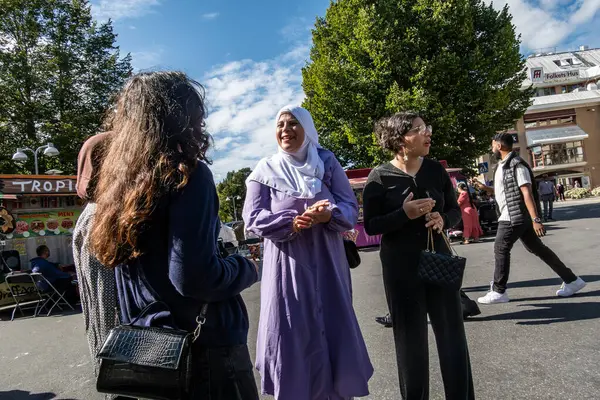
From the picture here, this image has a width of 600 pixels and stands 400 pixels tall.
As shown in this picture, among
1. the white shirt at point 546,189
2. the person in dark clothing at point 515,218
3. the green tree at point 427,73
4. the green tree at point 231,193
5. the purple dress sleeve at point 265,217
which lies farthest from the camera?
the green tree at point 231,193

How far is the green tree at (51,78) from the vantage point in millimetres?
24500

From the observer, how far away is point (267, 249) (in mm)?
2598

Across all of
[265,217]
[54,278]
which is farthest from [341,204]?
[54,278]

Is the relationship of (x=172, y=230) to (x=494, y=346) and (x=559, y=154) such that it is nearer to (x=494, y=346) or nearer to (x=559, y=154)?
(x=494, y=346)

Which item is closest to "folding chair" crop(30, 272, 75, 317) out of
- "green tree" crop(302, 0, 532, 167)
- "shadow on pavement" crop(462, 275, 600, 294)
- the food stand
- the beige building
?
the food stand

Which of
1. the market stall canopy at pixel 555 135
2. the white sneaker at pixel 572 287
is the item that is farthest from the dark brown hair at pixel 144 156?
the market stall canopy at pixel 555 135

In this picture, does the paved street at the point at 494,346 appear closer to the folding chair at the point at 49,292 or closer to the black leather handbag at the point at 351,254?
the folding chair at the point at 49,292

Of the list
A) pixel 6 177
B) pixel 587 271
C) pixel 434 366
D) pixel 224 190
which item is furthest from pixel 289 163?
pixel 224 190

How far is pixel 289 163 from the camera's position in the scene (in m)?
2.67

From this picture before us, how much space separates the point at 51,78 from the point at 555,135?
2033 inches

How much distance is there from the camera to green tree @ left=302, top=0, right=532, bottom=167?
17.4m

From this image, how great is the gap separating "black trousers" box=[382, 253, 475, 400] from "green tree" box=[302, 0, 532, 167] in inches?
611

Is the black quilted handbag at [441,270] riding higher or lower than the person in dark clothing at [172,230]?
lower

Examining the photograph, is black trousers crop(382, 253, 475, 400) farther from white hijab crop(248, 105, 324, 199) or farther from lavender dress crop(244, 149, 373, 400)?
white hijab crop(248, 105, 324, 199)
